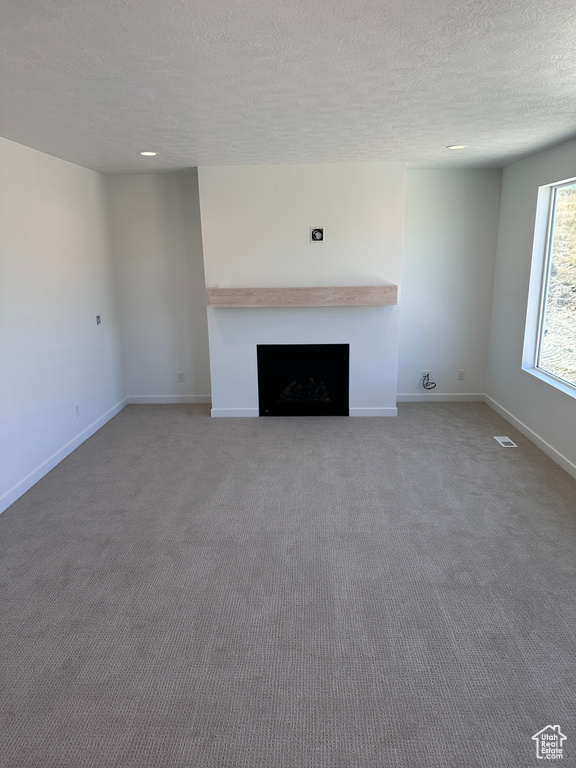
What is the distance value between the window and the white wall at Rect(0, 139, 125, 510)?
404 centimetres

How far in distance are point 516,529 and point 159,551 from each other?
2119 millimetres

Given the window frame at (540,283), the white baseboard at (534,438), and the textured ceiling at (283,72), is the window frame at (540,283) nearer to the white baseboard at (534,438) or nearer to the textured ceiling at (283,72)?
the white baseboard at (534,438)

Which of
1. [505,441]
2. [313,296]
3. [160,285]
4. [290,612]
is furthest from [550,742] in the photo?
[160,285]

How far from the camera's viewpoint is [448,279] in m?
5.41

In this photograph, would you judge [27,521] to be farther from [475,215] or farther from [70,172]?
[475,215]

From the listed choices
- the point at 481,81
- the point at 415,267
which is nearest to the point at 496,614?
the point at 481,81

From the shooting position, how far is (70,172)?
14.5 feet

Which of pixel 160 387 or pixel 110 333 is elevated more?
pixel 110 333

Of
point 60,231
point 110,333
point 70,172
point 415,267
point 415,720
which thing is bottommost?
point 415,720

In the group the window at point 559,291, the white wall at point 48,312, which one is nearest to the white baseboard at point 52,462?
the white wall at point 48,312

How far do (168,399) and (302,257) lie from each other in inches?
86.3

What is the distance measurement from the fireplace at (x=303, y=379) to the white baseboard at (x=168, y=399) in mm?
847

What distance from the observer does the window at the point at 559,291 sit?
4.00m

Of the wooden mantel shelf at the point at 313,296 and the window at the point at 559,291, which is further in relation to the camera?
the wooden mantel shelf at the point at 313,296
